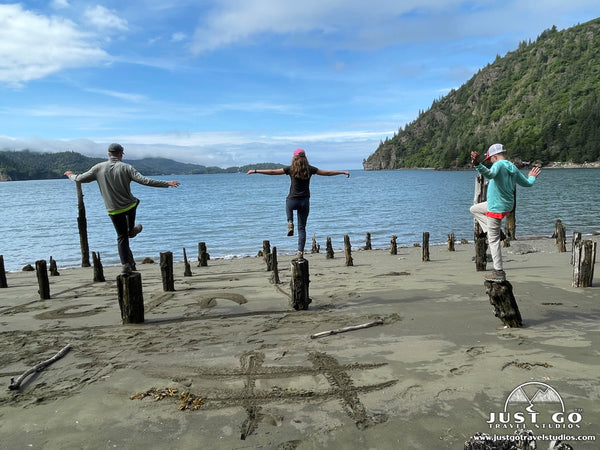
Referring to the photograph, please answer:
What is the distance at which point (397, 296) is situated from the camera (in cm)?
815

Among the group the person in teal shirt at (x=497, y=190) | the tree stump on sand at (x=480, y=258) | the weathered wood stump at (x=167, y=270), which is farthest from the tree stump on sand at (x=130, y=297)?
the tree stump on sand at (x=480, y=258)

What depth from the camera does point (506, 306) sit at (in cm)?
581

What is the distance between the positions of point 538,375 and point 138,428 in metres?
4.04

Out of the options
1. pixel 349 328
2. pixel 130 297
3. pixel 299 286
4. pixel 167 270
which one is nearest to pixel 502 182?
pixel 349 328

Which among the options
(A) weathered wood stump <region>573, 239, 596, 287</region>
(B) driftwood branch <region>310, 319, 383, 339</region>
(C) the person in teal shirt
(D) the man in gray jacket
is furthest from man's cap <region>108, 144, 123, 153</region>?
(A) weathered wood stump <region>573, 239, 596, 287</region>

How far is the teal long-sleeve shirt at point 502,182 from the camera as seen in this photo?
21.0 ft

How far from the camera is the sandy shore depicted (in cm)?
350

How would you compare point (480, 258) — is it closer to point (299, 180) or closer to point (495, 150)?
point (495, 150)

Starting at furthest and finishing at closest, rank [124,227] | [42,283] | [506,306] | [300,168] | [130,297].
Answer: [42,283], [300,168], [124,227], [130,297], [506,306]

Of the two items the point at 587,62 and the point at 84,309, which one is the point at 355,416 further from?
the point at 587,62

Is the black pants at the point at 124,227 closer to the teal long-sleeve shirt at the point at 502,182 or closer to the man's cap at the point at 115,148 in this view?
the man's cap at the point at 115,148

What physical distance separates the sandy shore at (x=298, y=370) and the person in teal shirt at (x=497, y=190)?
108 centimetres

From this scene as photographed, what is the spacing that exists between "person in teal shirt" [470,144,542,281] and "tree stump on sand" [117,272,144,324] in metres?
5.83

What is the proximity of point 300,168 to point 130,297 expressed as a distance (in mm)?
3797
